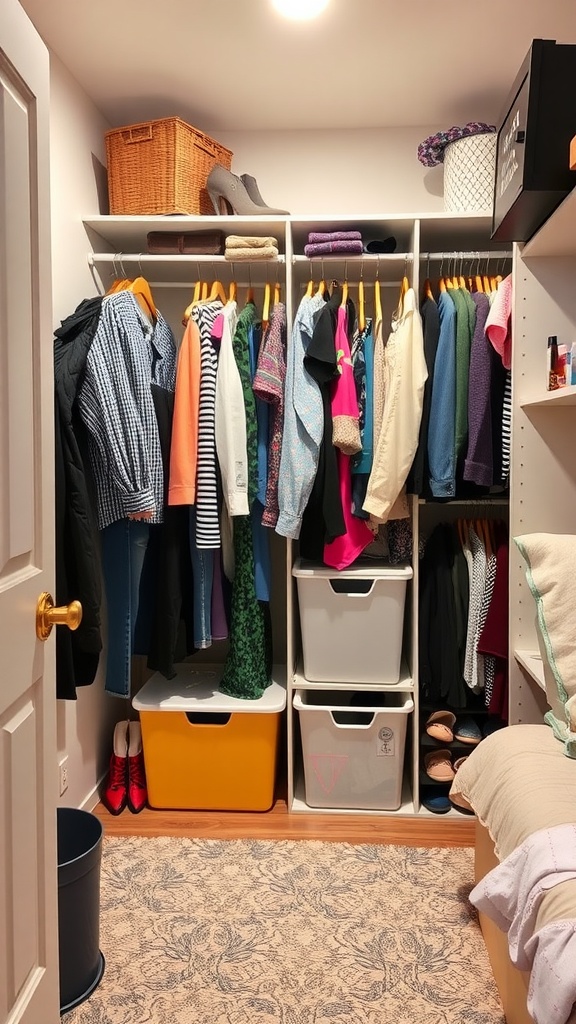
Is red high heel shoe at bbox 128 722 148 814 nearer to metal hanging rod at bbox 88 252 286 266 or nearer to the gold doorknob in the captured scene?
the gold doorknob

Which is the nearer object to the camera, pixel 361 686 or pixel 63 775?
pixel 63 775

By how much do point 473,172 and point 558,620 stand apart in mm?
1560

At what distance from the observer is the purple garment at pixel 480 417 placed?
2.20 m

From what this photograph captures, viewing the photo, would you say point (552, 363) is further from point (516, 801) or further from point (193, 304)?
point (193, 304)

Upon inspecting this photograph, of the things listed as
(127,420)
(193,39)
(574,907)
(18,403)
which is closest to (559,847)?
(574,907)

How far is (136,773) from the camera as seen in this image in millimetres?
2518

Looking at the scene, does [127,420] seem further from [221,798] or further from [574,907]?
[574,907]

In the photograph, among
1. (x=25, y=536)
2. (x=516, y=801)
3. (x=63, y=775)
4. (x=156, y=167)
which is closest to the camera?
(x=25, y=536)

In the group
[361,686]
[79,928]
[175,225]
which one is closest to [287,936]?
[79,928]

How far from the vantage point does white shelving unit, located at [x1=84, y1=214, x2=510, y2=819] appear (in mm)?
2359

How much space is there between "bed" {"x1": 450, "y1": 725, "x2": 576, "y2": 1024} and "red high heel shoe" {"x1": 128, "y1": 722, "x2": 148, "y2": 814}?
4.10 feet

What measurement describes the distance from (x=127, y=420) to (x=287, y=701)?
1127mm

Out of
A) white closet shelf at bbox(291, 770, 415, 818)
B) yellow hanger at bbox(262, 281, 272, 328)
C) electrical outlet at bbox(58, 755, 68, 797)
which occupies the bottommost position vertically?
white closet shelf at bbox(291, 770, 415, 818)

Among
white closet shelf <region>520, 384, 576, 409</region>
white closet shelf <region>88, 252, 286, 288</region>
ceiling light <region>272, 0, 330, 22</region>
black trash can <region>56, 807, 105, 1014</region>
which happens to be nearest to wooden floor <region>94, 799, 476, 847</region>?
black trash can <region>56, 807, 105, 1014</region>
